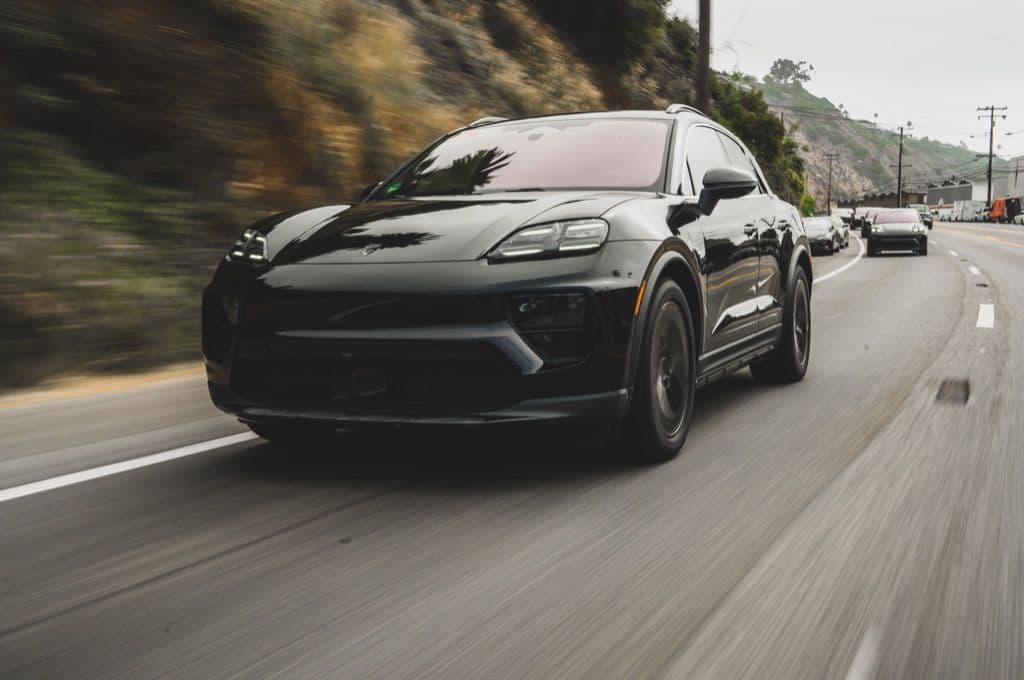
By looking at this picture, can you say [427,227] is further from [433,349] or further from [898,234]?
[898,234]

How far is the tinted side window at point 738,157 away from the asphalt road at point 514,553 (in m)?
1.59

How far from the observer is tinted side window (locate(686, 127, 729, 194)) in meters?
5.73

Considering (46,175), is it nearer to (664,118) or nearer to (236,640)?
(664,118)

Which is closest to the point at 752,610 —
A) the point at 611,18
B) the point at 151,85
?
the point at 151,85

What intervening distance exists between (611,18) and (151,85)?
2040 cm

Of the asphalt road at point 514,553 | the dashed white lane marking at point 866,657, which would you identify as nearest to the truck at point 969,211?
the asphalt road at point 514,553

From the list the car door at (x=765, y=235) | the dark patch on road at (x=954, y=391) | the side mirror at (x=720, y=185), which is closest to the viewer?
the side mirror at (x=720, y=185)

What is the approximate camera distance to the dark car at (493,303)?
13.8ft

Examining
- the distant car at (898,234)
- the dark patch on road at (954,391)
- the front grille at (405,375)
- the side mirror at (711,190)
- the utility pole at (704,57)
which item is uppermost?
the utility pole at (704,57)

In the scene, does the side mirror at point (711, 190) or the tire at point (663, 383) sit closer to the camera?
the tire at point (663, 383)

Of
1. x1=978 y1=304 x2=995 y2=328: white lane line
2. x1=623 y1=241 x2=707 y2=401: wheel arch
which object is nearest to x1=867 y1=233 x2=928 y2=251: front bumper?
x1=978 y1=304 x2=995 y2=328: white lane line

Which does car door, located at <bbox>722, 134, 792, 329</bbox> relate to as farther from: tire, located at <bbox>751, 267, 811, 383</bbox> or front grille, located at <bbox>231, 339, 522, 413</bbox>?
front grille, located at <bbox>231, 339, 522, 413</bbox>

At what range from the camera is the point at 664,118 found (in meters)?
5.86

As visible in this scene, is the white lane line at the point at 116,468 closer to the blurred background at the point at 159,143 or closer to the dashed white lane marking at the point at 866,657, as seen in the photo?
the blurred background at the point at 159,143
